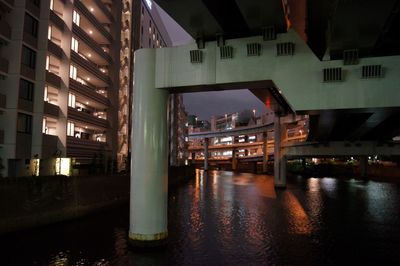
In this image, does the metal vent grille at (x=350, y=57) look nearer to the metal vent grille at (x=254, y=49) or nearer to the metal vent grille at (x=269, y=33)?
the metal vent grille at (x=269, y=33)

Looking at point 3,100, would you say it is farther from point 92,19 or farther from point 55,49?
point 92,19

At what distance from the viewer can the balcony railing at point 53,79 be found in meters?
32.4

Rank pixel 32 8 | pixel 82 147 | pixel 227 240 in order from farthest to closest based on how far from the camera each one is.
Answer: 1. pixel 82 147
2. pixel 32 8
3. pixel 227 240

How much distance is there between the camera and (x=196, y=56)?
41.3 ft

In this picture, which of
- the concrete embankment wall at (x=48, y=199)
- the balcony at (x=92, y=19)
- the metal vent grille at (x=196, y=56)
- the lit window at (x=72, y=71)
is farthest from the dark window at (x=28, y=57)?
the metal vent grille at (x=196, y=56)

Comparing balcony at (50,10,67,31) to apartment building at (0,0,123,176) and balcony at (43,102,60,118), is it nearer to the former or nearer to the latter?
apartment building at (0,0,123,176)

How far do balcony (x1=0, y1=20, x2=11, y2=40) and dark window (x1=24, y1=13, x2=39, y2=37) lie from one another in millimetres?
1514

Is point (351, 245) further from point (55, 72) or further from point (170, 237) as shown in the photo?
point (55, 72)

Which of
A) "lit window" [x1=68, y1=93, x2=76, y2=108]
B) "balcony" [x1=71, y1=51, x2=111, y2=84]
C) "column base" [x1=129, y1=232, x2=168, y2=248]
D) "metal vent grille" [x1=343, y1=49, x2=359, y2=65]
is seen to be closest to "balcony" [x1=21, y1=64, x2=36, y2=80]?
"balcony" [x1=71, y1=51, x2=111, y2=84]

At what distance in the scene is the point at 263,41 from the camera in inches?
464

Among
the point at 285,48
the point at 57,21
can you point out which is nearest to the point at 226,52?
the point at 285,48

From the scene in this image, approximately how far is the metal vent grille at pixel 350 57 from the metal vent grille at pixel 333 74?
299 mm

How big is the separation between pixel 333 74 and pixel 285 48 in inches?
68.0

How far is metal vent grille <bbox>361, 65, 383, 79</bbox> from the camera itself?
35.2ft
